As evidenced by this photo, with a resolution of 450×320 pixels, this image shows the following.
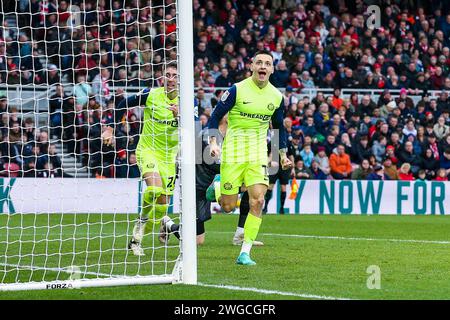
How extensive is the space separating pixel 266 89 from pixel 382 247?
10.1ft

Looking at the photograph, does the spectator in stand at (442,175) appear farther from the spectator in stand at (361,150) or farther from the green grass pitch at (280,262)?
the green grass pitch at (280,262)

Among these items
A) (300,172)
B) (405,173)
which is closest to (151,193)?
(300,172)

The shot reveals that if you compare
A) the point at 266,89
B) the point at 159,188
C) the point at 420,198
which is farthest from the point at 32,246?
the point at 420,198

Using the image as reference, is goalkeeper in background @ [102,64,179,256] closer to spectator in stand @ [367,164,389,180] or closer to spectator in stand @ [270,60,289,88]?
spectator in stand @ [367,164,389,180]

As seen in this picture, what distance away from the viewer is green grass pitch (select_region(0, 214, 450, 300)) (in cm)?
811

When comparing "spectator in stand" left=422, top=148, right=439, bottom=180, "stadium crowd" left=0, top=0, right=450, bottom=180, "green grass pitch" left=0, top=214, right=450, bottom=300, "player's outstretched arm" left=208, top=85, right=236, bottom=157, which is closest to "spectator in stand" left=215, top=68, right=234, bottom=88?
"stadium crowd" left=0, top=0, right=450, bottom=180

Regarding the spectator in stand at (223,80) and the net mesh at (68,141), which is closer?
the net mesh at (68,141)

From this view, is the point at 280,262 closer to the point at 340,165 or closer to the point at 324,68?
the point at 340,165

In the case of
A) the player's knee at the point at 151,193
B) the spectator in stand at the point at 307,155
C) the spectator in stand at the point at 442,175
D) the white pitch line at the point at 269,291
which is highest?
the player's knee at the point at 151,193

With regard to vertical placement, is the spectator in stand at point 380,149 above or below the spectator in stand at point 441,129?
below

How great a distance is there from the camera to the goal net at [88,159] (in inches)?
350

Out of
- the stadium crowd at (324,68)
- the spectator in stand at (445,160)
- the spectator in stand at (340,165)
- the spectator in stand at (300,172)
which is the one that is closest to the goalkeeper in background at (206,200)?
the stadium crowd at (324,68)

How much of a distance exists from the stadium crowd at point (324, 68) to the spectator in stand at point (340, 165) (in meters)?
0.02

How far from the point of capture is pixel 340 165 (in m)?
24.3
